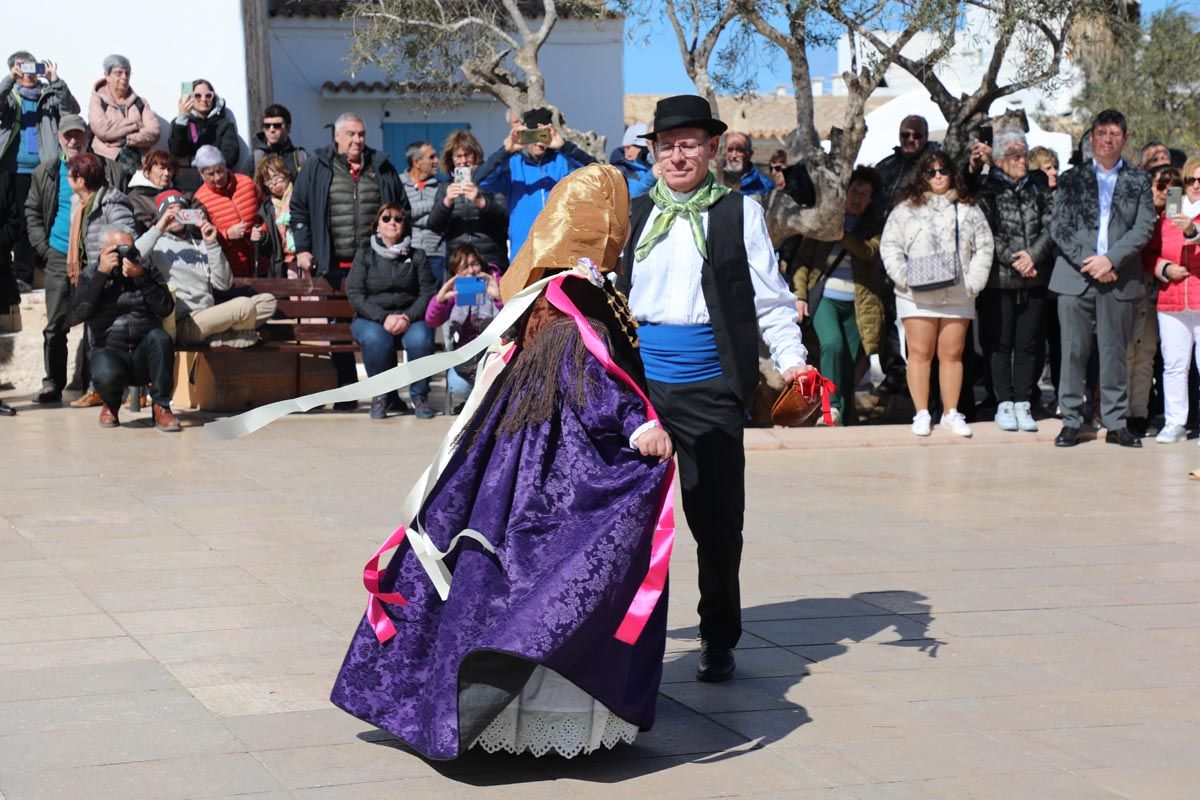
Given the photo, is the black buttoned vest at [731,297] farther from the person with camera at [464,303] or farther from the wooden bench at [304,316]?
the wooden bench at [304,316]

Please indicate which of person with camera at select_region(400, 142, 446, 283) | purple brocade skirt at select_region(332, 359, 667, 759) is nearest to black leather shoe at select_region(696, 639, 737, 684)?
purple brocade skirt at select_region(332, 359, 667, 759)

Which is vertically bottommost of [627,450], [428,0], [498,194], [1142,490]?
[1142,490]

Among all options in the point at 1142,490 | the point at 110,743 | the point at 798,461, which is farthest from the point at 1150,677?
the point at 798,461

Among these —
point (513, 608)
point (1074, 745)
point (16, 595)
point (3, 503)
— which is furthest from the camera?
point (3, 503)

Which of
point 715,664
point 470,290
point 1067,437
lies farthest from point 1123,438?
point 715,664

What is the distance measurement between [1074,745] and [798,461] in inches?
215

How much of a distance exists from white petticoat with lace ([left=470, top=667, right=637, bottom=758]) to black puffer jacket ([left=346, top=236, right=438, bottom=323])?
731cm

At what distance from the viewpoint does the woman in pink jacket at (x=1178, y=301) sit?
11.0m

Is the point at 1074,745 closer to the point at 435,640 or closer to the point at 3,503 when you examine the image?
the point at 435,640

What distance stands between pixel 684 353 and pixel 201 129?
9.74 meters

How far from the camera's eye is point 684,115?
5.40 metres

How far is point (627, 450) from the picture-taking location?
481 cm

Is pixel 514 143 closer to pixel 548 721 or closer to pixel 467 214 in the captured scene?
pixel 467 214

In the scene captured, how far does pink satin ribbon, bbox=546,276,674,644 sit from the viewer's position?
4.66 meters
